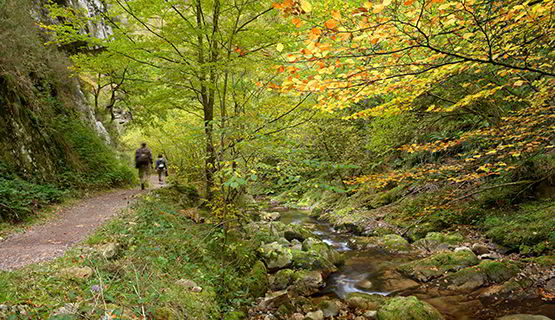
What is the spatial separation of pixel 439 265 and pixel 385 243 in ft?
7.59

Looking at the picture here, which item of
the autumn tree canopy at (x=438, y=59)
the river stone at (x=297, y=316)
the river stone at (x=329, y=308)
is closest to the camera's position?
the autumn tree canopy at (x=438, y=59)

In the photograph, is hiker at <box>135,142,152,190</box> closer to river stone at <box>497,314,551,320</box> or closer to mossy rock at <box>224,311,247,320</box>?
mossy rock at <box>224,311,247,320</box>

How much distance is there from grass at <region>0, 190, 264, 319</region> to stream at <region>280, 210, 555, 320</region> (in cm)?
266

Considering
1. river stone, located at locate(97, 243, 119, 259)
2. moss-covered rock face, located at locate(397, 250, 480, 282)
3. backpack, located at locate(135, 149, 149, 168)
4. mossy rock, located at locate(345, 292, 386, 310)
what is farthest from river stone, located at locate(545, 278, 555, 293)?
backpack, located at locate(135, 149, 149, 168)

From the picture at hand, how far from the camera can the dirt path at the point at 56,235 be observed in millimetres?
4227

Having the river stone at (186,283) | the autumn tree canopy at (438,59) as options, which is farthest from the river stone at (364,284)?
the river stone at (186,283)

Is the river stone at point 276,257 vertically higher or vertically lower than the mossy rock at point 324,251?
higher

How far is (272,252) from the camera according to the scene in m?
7.71

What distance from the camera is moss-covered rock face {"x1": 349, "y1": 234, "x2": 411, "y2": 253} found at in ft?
28.2

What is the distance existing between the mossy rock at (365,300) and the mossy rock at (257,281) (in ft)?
5.84

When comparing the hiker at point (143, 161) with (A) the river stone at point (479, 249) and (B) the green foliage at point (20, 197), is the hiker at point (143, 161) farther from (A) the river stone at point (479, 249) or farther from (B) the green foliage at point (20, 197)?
(A) the river stone at point (479, 249)

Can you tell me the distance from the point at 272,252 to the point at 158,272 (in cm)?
383

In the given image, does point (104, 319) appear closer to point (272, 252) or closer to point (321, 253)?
point (272, 252)

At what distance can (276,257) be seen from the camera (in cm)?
760
